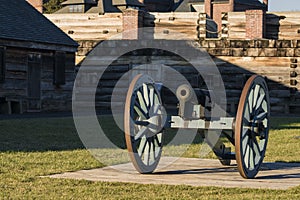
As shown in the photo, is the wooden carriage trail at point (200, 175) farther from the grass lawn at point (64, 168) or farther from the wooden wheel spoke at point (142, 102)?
the wooden wheel spoke at point (142, 102)

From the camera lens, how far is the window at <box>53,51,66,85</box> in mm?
26875

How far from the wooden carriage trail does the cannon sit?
0.21m

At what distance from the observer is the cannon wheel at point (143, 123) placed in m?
9.51

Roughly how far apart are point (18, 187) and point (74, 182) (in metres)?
0.73

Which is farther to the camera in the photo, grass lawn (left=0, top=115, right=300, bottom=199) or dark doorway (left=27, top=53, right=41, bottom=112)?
dark doorway (left=27, top=53, right=41, bottom=112)

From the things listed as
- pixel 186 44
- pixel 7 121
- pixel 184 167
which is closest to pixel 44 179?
pixel 184 167

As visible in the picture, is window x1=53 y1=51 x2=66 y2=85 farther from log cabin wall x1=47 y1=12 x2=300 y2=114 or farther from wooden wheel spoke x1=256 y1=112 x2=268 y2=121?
wooden wheel spoke x1=256 y1=112 x2=268 y2=121

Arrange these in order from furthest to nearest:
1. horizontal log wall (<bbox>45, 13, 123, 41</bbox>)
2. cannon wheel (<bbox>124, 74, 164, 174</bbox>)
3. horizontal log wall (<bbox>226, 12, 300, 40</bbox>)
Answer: horizontal log wall (<bbox>45, 13, 123, 41</bbox>), horizontal log wall (<bbox>226, 12, 300, 40</bbox>), cannon wheel (<bbox>124, 74, 164, 174</bbox>)

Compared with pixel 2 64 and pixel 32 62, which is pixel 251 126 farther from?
pixel 32 62

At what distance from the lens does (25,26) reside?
84.4 feet

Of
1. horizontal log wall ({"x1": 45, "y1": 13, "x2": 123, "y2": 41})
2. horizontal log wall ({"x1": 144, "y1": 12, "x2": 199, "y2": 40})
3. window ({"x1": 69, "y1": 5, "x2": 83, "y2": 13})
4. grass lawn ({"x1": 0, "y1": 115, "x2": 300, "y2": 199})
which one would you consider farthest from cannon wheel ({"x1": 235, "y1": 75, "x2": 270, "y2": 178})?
window ({"x1": 69, "y1": 5, "x2": 83, "y2": 13})

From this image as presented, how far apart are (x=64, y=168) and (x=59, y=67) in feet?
55.1

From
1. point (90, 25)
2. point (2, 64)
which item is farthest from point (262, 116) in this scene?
point (90, 25)

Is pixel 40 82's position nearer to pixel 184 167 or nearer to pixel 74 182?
pixel 184 167
